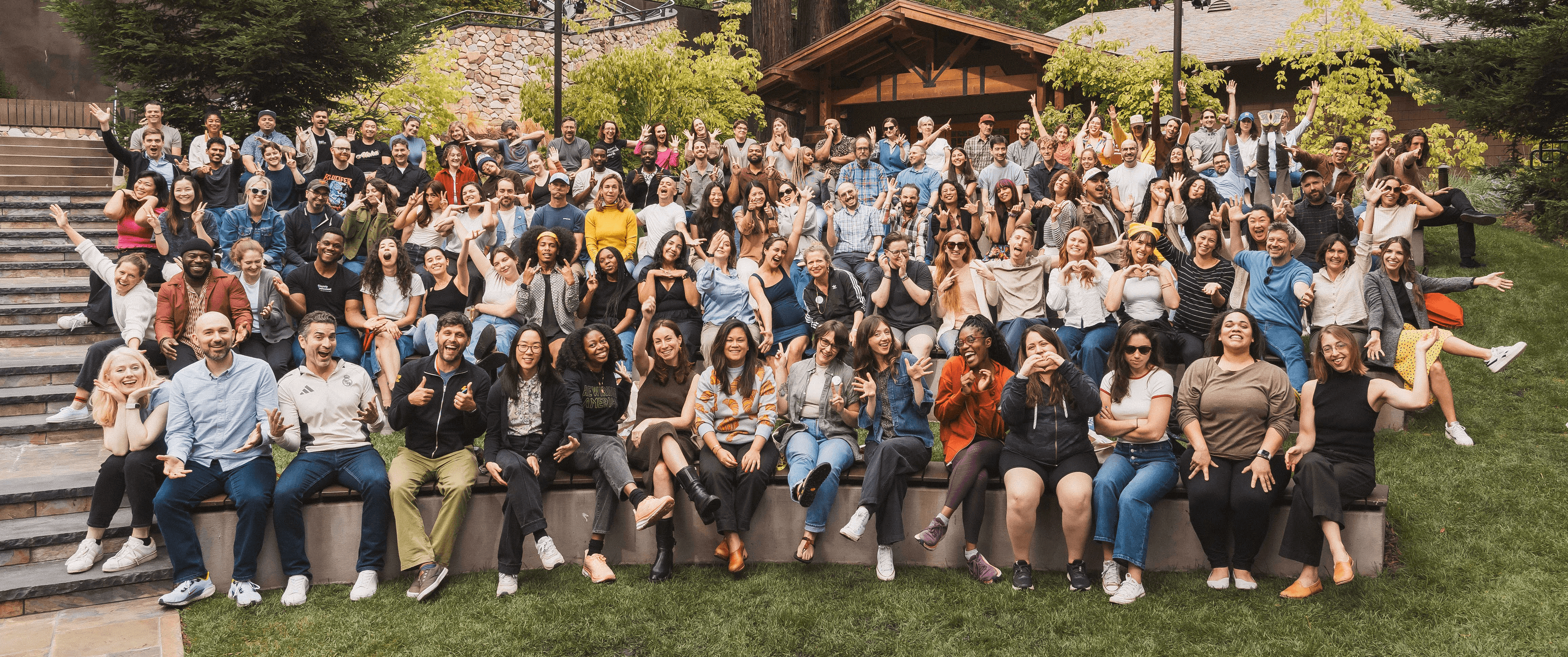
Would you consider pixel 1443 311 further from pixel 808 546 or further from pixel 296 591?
pixel 296 591

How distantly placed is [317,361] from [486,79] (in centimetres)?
1851

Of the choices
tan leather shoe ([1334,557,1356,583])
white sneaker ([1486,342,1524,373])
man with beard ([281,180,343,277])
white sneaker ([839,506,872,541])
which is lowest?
tan leather shoe ([1334,557,1356,583])

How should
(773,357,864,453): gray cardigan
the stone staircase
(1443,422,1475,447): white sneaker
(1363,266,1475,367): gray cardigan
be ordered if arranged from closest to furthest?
1. the stone staircase
2. (773,357,864,453): gray cardigan
3. (1443,422,1475,447): white sneaker
4. (1363,266,1475,367): gray cardigan

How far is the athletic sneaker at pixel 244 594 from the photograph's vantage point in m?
5.34

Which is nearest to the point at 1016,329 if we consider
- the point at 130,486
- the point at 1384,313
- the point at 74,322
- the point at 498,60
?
the point at 1384,313

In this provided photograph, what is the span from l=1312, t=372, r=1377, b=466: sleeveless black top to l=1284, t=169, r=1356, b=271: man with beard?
4240mm

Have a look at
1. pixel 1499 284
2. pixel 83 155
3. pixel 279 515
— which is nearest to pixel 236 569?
pixel 279 515

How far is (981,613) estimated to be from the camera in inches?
203

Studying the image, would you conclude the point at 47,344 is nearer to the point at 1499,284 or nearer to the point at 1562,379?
the point at 1499,284

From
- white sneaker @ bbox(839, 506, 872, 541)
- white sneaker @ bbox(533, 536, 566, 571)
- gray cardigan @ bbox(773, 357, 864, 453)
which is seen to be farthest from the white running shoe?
white sneaker @ bbox(533, 536, 566, 571)

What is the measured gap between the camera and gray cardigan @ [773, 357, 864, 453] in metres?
6.09

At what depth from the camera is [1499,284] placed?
733 centimetres

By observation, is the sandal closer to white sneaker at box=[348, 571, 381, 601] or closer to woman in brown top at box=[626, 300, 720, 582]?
woman in brown top at box=[626, 300, 720, 582]

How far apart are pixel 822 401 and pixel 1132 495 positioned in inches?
76.4
